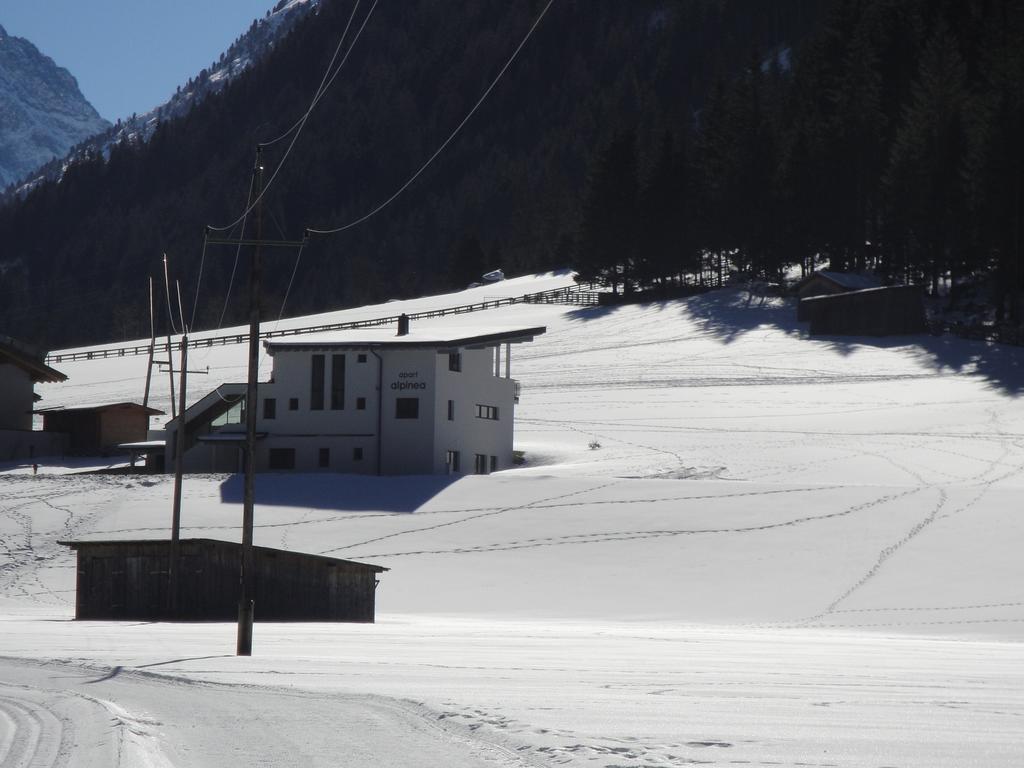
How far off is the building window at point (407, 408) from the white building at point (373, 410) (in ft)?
0.13

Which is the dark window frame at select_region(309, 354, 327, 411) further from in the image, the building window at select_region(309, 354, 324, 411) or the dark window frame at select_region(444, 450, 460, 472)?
the dark window frame at select_region(444, 450, 460, 472)

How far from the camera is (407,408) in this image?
161 feet

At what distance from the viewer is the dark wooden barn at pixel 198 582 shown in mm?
27766

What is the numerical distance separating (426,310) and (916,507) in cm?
7068

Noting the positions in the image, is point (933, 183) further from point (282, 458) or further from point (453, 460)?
point (282, 458)

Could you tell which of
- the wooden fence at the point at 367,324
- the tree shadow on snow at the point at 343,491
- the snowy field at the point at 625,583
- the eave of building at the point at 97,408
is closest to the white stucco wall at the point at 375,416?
the snowy field at the point at 625,583

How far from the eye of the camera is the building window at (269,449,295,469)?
50.2 meters

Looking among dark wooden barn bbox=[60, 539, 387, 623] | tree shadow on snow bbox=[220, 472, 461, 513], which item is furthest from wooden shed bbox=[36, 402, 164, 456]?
dark wooden barn bbox=[60, 539, 387, 623]

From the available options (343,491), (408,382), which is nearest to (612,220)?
(408,382)

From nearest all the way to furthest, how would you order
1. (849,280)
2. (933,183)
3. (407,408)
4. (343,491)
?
1. (343,491)
2. (407,408)
3. (933,183)
4. (849,280)

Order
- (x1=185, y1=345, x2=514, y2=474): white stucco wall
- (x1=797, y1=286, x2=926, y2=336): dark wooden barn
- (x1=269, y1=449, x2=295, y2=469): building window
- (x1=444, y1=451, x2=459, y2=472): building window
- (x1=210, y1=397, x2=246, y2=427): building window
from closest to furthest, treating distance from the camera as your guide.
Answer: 1. (x1=185, y1=345, x2=514, y2=474): white stucco wall
2. (x1=444, y1=451, x2=459, y2=472): building window
3. (x1=269, y1=449, x2=295, y2=469): building window
4. (x1=210, y1=397, x2=246, y2=427): building window
5. (x1=797, y1=286, x2=926, y2=336): dark wooden barn

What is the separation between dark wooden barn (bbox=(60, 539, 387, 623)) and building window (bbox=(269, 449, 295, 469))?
2145 cm

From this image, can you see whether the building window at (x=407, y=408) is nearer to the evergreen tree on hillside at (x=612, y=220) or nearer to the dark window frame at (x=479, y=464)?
the dark window frame at (x=479, y=464)

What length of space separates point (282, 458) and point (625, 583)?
23140 mm
